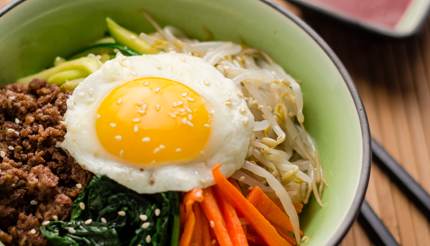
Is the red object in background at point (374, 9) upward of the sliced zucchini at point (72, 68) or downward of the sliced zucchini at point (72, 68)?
downward

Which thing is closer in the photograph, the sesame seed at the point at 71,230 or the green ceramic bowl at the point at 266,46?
the sesame seed at the point at 71,230

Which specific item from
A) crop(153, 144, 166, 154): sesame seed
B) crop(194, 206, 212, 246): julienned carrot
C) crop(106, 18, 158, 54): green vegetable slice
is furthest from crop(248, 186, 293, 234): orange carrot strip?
crop(106, 18, 158, 54): green vegetable slice

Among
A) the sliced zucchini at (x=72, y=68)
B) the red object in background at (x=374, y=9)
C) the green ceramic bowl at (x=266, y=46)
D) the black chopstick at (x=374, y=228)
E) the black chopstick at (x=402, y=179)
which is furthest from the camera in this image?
the red object in background at (x=374, y=9)

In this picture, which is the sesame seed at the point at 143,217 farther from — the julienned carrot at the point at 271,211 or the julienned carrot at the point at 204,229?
the julienned carrot at the point at 271,211

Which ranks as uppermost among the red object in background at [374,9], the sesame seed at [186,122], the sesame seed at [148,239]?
the sesame seed at [186,122]

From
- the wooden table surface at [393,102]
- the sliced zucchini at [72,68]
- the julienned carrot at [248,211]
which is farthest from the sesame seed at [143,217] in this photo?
the wooden table surface at [393,102]

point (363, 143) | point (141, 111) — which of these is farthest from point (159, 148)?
point (363, 143)
